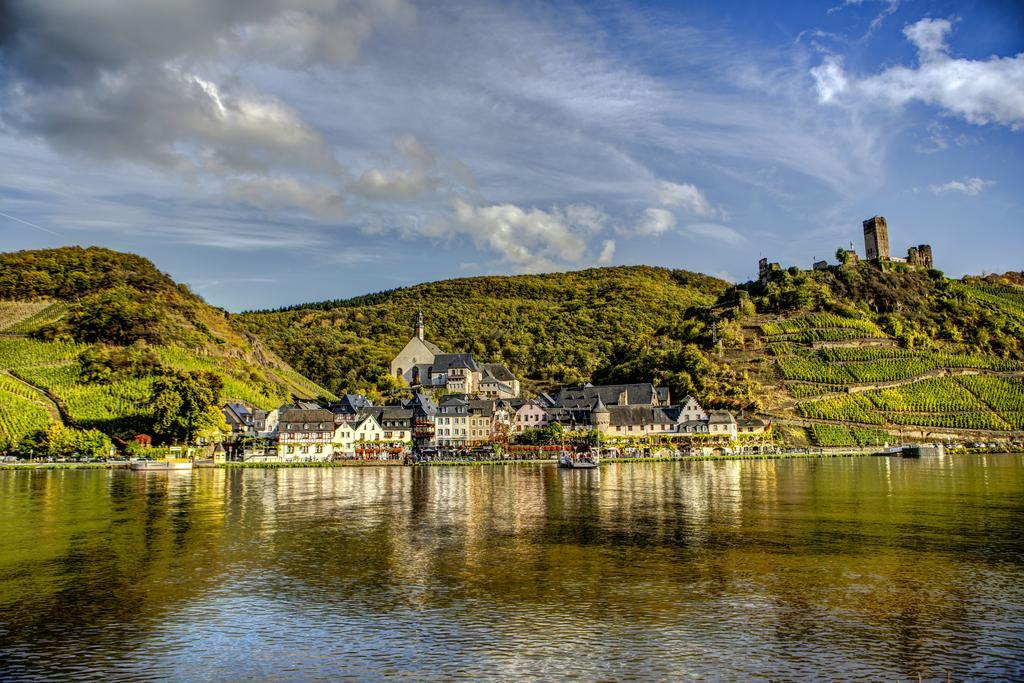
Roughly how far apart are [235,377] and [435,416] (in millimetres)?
44615

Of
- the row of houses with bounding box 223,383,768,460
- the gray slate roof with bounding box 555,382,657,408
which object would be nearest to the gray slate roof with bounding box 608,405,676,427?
the row of houses with bounding box 223,383,768,460

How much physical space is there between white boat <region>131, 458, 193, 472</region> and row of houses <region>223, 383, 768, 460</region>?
13043 millimetres

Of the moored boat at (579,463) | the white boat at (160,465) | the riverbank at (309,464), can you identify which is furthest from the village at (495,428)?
the moored boat at (579,463)

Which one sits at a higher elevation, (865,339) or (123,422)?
(865,339)

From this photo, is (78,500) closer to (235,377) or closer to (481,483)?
(481,483)

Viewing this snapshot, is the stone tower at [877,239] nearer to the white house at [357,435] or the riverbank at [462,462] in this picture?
the riverbank at [462,462]

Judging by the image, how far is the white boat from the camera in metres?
87.4

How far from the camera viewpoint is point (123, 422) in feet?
341

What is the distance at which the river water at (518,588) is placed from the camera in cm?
1878

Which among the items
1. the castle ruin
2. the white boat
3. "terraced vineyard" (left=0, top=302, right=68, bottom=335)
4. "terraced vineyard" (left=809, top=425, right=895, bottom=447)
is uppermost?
the castle ruin

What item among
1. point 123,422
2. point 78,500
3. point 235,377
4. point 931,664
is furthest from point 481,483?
point 235,377

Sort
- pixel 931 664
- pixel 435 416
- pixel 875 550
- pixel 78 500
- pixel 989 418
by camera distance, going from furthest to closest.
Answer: pixel 989 418
pixel 435 416
pixel 78 500
pixel 875 550
pixel 931 664

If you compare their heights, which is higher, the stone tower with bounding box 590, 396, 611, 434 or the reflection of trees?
the stone tower with bounding box 590, 396, 611, 434

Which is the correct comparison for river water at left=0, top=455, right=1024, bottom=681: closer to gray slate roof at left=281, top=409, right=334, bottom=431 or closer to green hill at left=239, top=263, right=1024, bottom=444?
gray slate roof at left=281, top=409, right=334, bottom=431
